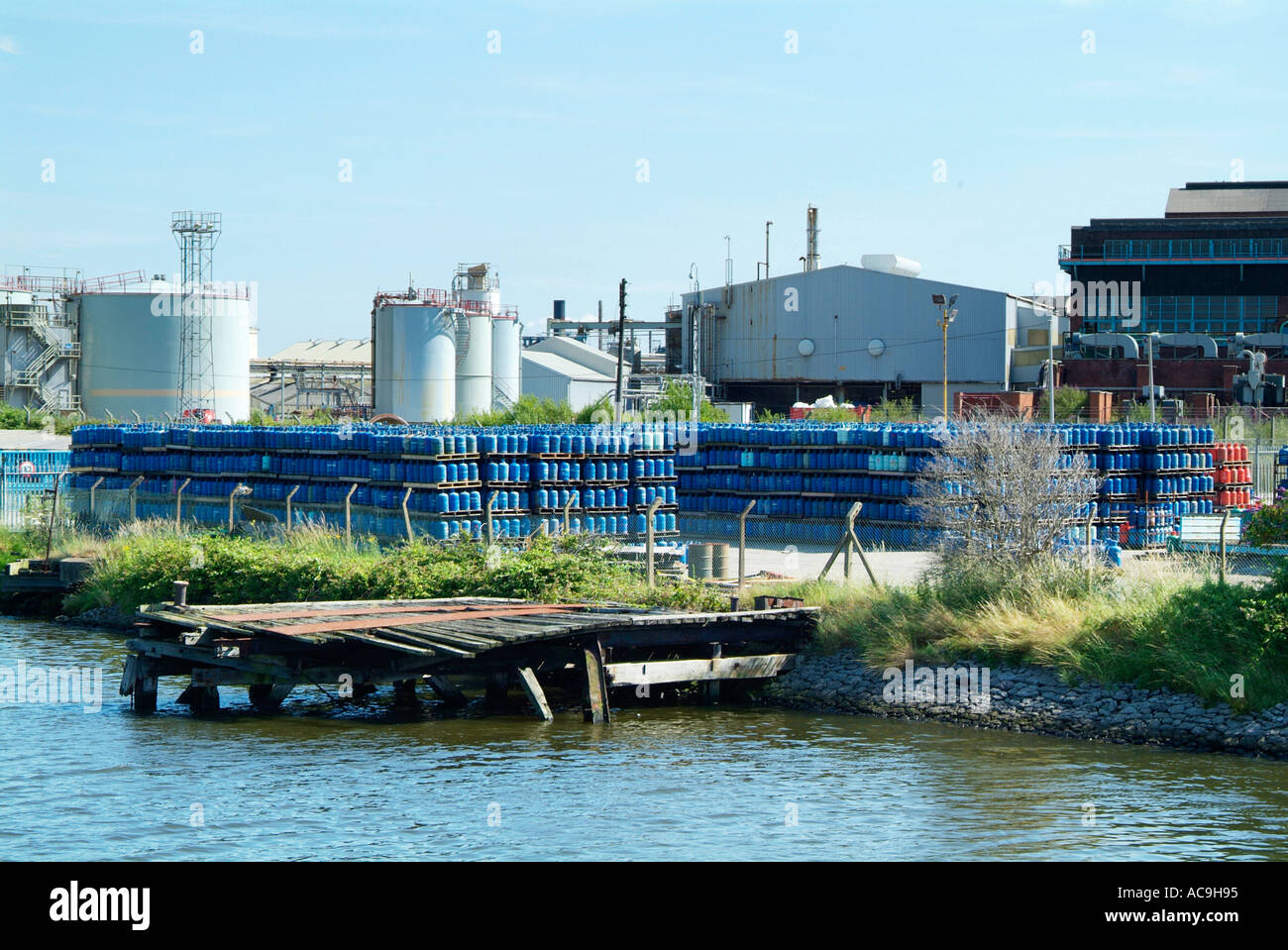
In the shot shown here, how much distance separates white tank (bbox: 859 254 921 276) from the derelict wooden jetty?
5469 centimetres

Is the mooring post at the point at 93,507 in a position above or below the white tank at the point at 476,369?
below

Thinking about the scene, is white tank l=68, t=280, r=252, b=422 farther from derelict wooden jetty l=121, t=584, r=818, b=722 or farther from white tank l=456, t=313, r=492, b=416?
derelict wooden jetty l=121, t=584, r=818, b=722

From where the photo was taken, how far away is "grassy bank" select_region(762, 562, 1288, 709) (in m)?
19.0

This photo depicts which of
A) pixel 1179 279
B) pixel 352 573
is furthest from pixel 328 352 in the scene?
pixel 352 573

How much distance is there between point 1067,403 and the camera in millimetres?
64250

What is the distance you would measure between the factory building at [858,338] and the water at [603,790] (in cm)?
5259

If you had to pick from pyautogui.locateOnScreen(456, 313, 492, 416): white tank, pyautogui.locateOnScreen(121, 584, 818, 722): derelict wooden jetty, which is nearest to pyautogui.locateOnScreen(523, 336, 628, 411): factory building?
pyautogui.locateOnScreen(456, 313, 492, 416): white tank

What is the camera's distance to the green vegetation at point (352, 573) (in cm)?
2406

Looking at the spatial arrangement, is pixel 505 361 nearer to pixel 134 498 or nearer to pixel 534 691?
pixel 134 498

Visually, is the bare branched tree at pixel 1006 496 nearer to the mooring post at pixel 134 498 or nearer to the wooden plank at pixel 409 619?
the wooden plank at pixel 409 619

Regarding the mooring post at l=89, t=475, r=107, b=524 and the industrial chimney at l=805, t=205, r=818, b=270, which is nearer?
the mooring post at l=89, t=475, r=107, b=524

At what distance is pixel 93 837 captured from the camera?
14.5 meters

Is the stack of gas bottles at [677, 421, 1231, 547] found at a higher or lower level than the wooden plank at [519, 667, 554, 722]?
higher

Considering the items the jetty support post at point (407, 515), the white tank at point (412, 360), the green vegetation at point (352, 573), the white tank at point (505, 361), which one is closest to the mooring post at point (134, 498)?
the green vegetation at point (352, 573)
